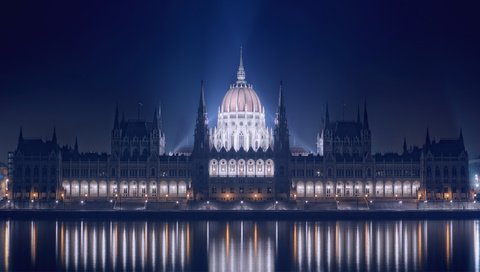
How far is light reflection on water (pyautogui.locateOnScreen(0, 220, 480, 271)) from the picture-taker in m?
117

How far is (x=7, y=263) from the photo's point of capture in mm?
117125

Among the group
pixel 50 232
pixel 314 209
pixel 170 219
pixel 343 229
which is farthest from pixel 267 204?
pixel 50 232

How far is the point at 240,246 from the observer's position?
132m

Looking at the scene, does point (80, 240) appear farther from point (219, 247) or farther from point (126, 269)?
point (126, 269)

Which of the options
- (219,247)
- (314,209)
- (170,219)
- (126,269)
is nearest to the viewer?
(126,269)

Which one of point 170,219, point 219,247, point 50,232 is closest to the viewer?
point 219,247

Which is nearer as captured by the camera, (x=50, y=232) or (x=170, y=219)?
(x=50, y=232)

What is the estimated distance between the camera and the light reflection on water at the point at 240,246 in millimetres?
117125

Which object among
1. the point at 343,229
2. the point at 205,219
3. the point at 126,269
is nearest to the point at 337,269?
the point at 126,269

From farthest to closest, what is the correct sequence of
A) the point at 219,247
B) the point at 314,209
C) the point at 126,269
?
the point at 314,209 < the point at 219,247 < the point at 126,269

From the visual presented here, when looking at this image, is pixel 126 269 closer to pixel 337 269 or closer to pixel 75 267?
pixel 75 267

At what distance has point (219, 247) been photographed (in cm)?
13075

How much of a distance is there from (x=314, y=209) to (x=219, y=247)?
179ft

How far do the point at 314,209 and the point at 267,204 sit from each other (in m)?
7.50
